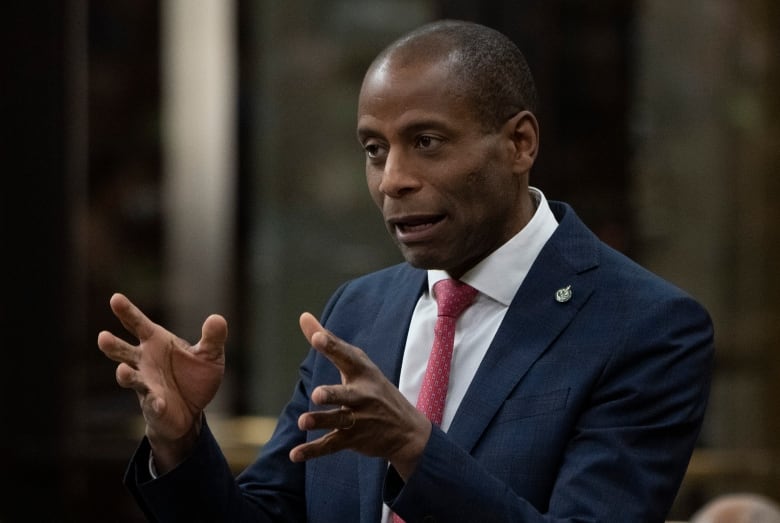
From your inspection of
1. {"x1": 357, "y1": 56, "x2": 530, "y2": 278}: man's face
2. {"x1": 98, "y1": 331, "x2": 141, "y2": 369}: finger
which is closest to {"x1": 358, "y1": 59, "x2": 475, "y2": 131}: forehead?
{"x1": 357, "y1": 56, "x2": 530, "y2": 278}: man's face

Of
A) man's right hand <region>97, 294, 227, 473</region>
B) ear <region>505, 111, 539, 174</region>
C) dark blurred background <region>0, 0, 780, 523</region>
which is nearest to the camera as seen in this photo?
man's right hand <region>97, 294, 227, 473</region>

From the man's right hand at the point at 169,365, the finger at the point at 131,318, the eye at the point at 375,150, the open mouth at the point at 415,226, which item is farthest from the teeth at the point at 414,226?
the finger at the point at 131,318

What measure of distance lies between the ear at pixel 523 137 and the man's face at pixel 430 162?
0.02 metres

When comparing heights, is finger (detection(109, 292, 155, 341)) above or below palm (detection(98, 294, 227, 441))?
above

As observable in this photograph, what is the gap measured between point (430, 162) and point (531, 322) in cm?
33

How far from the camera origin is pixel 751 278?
577 centimetres

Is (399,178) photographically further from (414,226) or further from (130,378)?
(130,378)

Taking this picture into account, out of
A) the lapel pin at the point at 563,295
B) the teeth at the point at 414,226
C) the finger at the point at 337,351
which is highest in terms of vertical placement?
the teeth at the point at 414,226

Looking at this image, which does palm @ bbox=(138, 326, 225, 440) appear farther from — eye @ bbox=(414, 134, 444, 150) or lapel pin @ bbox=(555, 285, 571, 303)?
lapel pin @ bbox=(555, 285, 571, 303)

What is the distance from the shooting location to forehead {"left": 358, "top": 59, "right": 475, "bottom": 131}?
8.01 ft

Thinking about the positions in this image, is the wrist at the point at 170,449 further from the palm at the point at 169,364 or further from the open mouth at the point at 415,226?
the open mouth at the point at 415,226

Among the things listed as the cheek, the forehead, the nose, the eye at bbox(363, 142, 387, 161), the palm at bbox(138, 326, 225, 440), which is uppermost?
the forehead

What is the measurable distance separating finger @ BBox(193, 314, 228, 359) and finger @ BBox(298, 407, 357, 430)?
332 mm

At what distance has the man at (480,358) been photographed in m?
2.31
